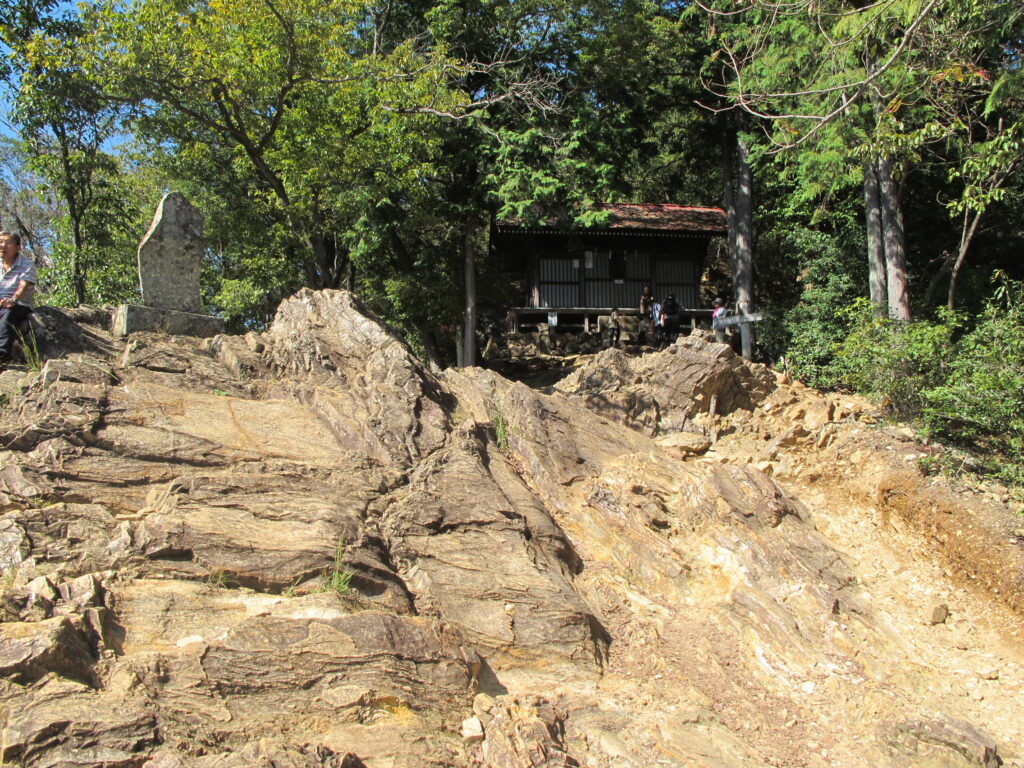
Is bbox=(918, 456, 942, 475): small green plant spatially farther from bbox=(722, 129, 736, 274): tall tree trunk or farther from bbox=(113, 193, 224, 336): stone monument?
bbox=(722, 129, 736, 274): tall tree trunk

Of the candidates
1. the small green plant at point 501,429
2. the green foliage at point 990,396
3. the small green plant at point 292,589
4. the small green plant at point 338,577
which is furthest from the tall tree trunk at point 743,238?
the small green plant at point 292,589

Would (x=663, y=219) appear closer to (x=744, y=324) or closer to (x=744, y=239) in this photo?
(x=744, y=239)

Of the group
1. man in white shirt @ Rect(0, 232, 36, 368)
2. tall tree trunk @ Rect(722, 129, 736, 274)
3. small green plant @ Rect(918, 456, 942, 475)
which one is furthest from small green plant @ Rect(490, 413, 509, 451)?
tall tree trunk @ Rect(722, 129, 736, 274)

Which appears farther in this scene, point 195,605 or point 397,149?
point 397,149

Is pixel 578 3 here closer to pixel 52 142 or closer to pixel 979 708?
pixel 52 142

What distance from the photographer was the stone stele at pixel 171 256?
10164 millimetres

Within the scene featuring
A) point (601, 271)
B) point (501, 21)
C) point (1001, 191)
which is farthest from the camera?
point (601, 271)

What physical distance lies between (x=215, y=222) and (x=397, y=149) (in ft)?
15.5

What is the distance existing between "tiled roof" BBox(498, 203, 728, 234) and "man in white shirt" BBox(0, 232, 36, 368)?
579 inches

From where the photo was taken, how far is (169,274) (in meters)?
10.4

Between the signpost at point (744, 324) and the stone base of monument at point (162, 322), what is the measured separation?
34.7 feet

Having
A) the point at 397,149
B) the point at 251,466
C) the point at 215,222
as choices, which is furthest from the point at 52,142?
the point at 251,466

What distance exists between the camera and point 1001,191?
11242mm

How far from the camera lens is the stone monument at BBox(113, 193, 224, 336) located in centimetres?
1010
